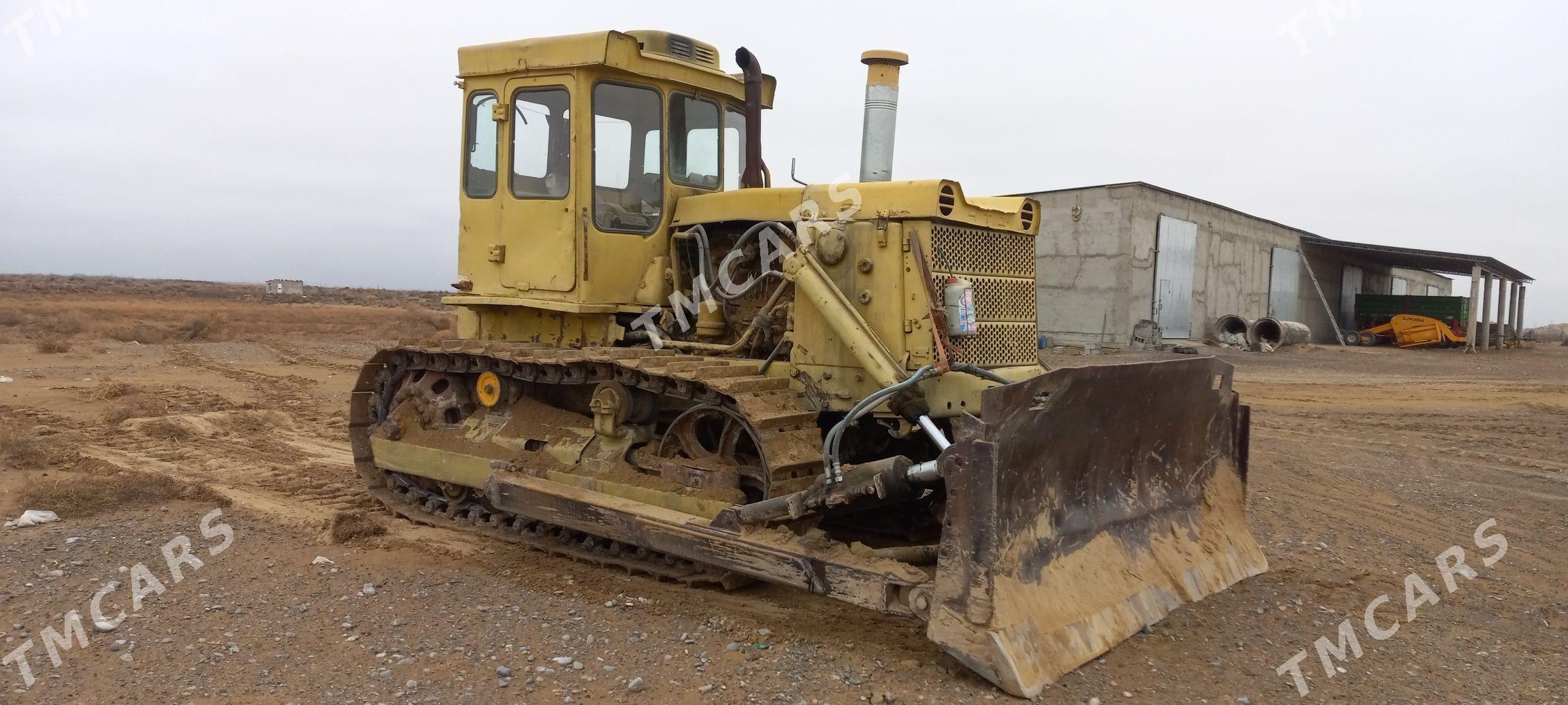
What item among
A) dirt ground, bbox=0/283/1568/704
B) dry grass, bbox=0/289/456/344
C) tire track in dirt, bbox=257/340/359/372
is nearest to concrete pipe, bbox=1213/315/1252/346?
dirt ground, bbox=0/283/1568/704

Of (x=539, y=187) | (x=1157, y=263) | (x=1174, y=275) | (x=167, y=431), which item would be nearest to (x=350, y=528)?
(x=539, y=187)

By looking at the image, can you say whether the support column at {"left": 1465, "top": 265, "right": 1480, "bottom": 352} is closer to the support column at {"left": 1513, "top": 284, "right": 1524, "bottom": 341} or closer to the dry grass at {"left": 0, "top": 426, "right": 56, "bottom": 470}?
the support column at {"left": 1513, "top": 284, "right": 1524, "bottom": 341}

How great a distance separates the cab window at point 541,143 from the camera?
6395 mm

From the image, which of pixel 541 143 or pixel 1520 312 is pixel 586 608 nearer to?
pixel 541 143

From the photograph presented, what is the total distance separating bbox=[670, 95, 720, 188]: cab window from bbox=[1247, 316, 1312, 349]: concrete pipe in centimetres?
2023

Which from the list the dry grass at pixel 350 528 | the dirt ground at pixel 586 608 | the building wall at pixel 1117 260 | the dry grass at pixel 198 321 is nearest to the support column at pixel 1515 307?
the building wall at pixel 1117 260

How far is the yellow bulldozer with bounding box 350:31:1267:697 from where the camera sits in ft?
14.5

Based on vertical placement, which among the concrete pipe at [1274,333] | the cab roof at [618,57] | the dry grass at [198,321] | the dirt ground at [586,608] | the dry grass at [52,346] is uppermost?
the cab roof at [618,57]

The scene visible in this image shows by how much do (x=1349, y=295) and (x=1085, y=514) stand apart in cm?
3356

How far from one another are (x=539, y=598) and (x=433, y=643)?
71cm

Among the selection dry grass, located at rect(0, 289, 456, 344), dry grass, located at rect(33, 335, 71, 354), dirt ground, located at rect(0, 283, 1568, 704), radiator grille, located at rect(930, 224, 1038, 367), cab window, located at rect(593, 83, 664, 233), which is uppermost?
cab window, located at rect(593, 83, 664, 233)

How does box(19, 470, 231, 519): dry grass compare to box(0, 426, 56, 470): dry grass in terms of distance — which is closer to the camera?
box(19, 470, 231, 519): dry grass

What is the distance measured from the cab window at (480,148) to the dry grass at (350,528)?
2266mm

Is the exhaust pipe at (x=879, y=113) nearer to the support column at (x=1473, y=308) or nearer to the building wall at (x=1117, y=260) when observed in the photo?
the building wall at (x=1117, y=260)
